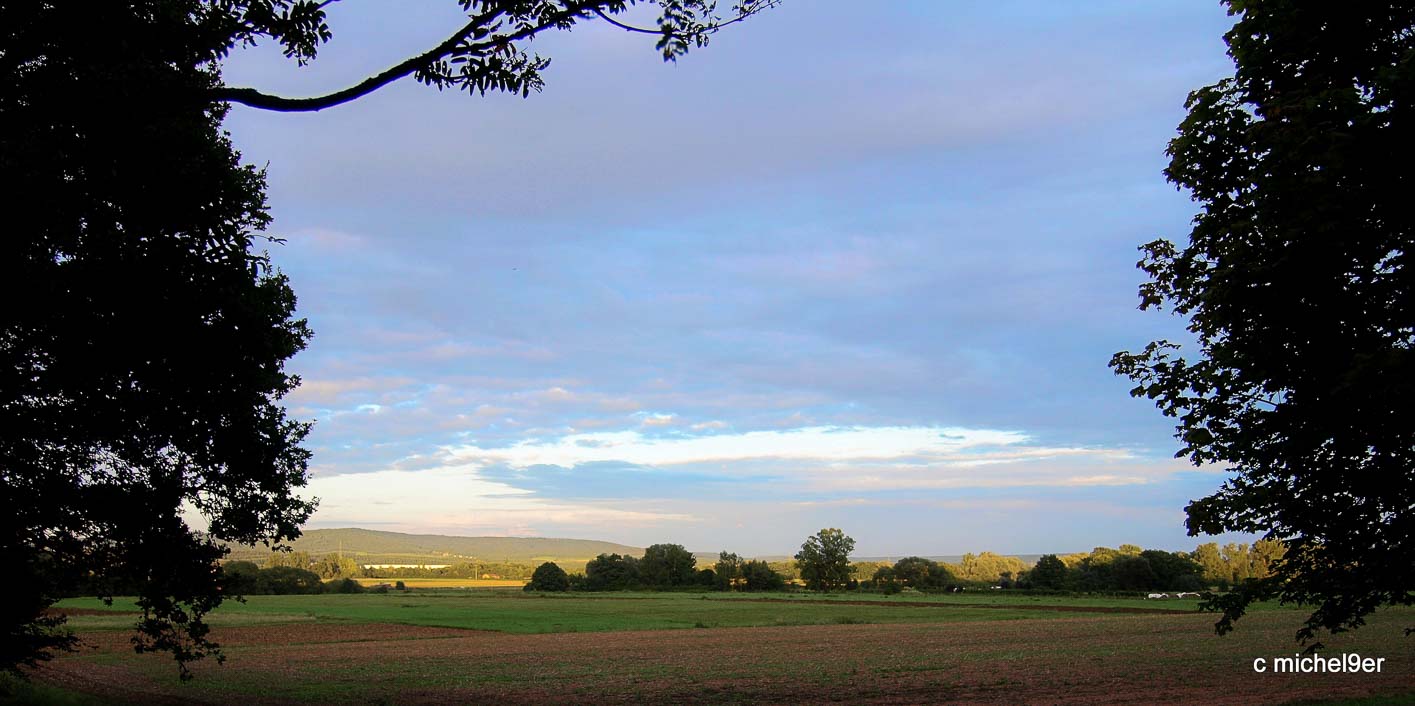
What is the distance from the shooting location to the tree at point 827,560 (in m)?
157

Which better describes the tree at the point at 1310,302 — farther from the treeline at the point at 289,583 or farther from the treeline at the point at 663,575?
the treeline at the point at 663,575

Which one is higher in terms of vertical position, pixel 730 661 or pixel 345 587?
pixel 730 661

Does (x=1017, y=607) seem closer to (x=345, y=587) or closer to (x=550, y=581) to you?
(x=550, y=581)

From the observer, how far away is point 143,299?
41.7ft

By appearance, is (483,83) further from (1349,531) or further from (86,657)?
(86,657)

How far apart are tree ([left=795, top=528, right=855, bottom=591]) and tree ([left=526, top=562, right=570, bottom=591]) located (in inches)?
1579

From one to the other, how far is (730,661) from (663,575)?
382ft

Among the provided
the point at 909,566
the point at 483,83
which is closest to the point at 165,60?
the point at 483,83

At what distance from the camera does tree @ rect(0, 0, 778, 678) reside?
9422 millimetres

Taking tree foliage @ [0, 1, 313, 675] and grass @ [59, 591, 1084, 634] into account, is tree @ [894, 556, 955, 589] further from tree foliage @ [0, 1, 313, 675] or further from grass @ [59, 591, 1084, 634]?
tree foliage @ [0, 1, 313, 675]

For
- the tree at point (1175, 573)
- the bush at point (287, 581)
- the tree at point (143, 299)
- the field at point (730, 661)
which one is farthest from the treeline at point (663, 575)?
the tree at point (143, 299)

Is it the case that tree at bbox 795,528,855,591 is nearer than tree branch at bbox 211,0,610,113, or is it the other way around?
tree branch at bbox 211,0,610,113

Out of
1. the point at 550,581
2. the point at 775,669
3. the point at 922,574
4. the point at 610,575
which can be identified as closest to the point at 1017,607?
the point at 922,574

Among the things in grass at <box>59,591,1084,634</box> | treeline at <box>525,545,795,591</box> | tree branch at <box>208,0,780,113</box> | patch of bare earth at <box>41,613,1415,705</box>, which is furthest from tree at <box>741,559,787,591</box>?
tree branch at <box>208,0,780,113</box>
